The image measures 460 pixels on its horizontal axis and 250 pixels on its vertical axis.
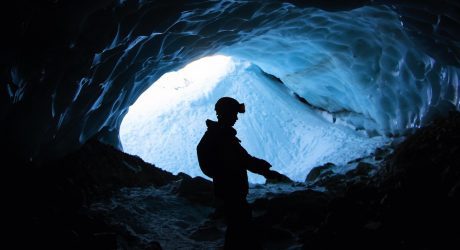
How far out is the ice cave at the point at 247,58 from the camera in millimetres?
3348

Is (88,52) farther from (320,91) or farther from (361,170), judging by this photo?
(320,91)

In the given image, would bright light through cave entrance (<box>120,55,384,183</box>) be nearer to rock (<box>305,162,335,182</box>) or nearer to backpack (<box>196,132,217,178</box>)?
rock (<box>305,162,335,182</box>)

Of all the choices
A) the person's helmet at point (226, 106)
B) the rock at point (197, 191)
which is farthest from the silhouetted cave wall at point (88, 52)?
the rock at point (197, 191)

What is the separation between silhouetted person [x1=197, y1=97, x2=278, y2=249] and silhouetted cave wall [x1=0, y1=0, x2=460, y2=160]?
5.56 feet

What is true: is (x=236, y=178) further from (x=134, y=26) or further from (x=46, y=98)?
(x=134, y=26)

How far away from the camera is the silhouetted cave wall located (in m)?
3.27

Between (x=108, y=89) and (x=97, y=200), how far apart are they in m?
1.87

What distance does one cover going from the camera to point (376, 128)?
11133 millimetres

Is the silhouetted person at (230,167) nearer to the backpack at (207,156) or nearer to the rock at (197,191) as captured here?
the backpack at (207,156)

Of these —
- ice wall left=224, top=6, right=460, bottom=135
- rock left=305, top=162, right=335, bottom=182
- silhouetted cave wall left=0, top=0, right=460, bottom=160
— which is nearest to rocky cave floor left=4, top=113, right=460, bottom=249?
silhouetted cave wall left=0, top=0, right=460, bottom=160

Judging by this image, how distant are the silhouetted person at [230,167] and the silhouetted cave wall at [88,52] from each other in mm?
1694

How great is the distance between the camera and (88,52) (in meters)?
4.46

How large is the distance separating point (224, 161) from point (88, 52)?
93.2 inches

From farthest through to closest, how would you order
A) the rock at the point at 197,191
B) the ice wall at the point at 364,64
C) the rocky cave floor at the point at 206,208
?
1. the ice wall at the point at 364,64
2. the rock at the point at 197,191
3. the rocky cave floor at the point at 206,208
